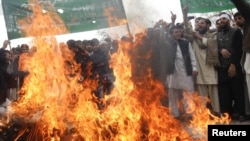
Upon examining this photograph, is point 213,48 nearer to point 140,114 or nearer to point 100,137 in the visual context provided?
point 140,114

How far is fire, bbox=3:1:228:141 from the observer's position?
19.0ft

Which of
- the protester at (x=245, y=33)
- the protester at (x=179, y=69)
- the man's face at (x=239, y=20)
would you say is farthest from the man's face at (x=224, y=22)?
the protester at (x=179, y=69)

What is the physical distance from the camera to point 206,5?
9148 millimetres

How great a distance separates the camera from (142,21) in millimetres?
7809

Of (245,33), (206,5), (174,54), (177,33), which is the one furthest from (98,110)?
(206,5)

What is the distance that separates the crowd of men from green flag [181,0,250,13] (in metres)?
1.11

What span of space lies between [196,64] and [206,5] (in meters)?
2.04

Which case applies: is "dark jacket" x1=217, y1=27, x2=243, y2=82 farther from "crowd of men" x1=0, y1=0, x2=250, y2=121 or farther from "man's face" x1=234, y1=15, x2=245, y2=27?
"man's face" x1=234, y1=15, x2=245, y2=27

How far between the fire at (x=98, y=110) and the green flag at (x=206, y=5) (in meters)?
2.35

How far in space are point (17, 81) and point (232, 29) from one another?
5110mm

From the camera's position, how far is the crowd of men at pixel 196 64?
295 inches

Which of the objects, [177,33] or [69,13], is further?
[69,13]

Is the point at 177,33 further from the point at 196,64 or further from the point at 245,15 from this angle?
the point at 245,15

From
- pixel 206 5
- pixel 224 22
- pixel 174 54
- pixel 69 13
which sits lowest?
pixel 174 54
